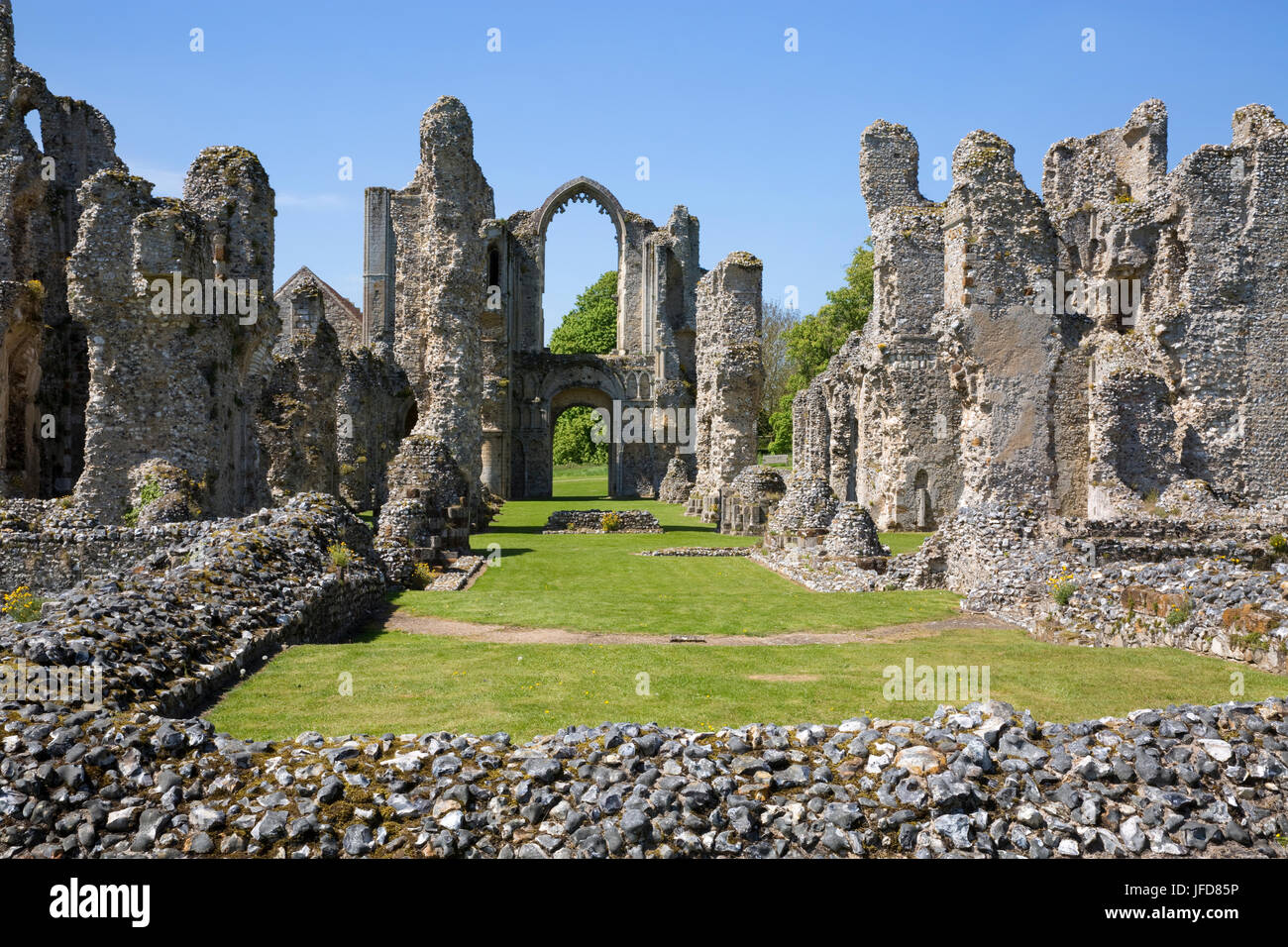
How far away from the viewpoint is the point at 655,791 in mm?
4570

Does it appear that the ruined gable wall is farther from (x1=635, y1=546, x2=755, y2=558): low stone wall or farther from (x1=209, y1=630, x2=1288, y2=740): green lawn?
(x1=635, y1=546, x2=755, y2=558): low stone wall

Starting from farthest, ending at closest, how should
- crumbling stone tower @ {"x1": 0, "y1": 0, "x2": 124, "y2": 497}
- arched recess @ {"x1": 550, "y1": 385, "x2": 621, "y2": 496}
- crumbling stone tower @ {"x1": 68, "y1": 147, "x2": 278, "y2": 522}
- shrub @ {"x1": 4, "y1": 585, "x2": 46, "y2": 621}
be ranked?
arched recess @ {"x1": 550, "y1": 385, "x2": 621, "y2": 496}, crumbling stone tower @ {"x1": 0, "y1": 0, "x2": 124, "y2": 497}, crumbling stone tower @ {"x1": 68, "y1": 147, "x2": 278, "y2": 522}, shrub @ {"x1": 4, "y1": 585, "x2": 46, "y2": 621}

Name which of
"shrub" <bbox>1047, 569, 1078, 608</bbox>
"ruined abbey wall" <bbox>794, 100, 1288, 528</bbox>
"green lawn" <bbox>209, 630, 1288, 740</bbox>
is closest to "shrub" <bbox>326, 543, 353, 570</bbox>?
"green lawn" <bbox>209, 630, 1288, 740</bbox>

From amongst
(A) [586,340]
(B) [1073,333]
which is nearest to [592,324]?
(A) [586,340]

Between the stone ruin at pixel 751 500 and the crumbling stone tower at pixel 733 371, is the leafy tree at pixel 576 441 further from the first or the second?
the stone ruin at pixel 751 500

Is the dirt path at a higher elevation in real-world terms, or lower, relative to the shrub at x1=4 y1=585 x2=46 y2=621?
lower

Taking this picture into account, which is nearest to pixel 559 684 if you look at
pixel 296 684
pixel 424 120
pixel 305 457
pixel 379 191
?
pixel 296 684

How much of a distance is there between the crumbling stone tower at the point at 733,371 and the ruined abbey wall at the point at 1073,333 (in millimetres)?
3239

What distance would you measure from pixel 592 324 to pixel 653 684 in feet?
180

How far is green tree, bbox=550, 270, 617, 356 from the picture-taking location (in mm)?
60594

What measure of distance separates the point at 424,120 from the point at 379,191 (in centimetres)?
1817

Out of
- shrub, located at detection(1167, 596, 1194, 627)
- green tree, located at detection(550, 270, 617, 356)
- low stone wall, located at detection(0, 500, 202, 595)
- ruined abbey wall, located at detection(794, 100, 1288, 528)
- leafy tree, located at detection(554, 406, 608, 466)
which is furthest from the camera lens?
leafy tree, located at detection(554, 406, 608, 466)

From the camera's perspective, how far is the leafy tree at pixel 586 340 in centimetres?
6103

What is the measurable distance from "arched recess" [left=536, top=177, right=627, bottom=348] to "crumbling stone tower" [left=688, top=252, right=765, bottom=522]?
16289 millimetres
